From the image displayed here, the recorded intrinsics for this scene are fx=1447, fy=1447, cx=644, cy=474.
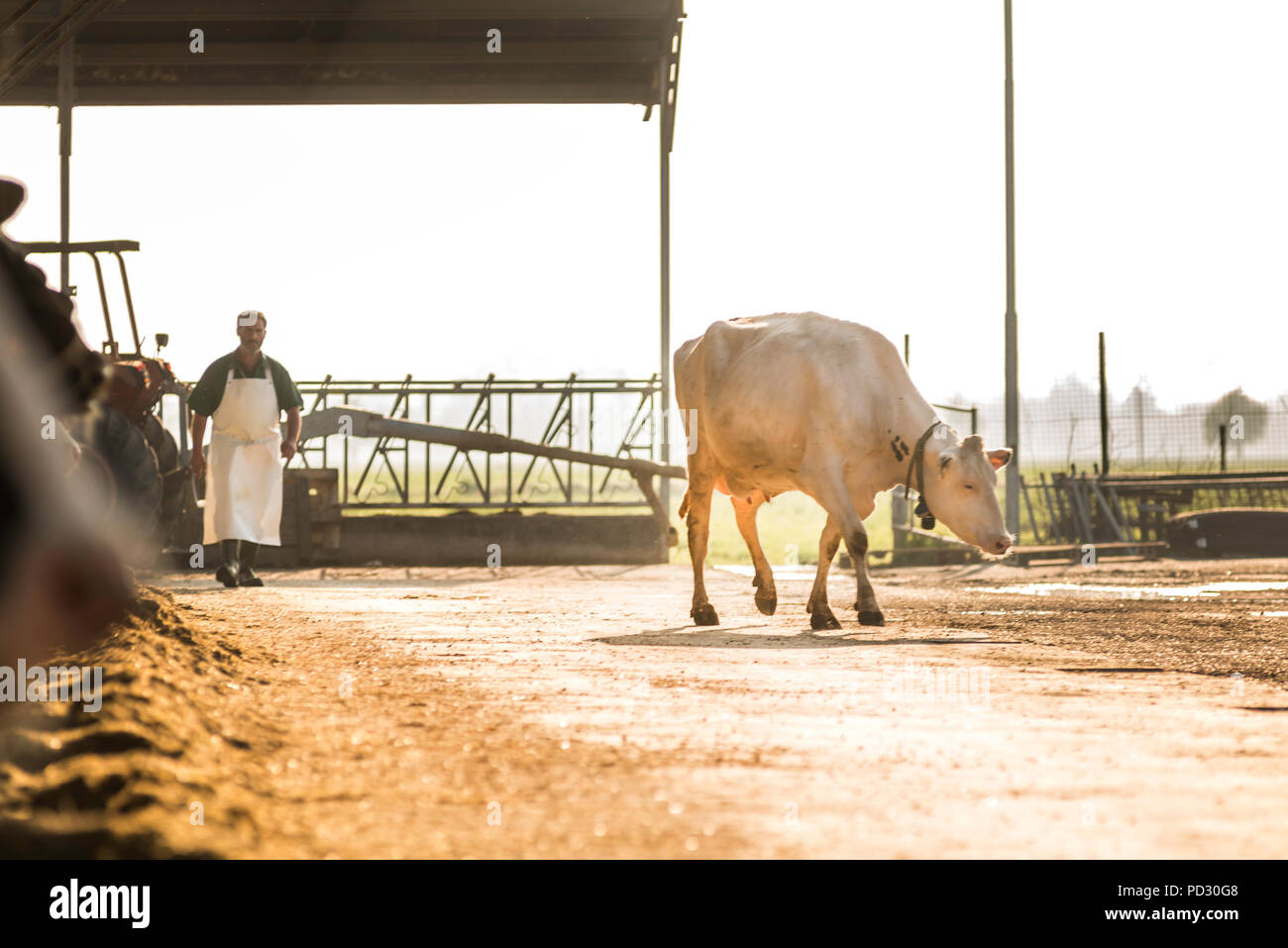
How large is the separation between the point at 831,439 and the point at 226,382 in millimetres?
4628

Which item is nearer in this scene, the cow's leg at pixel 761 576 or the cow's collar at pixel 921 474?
the cow's collar at pixel 921 474

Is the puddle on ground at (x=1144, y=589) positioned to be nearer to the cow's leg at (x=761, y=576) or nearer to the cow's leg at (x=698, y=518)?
the cow's leg at (x=761, y=576)

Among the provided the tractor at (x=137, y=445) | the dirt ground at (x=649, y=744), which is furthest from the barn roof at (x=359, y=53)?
the dirt ground at (x=649, y=744)

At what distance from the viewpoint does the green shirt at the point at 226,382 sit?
10414 millimetres

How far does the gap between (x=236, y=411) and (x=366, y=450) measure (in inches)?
271

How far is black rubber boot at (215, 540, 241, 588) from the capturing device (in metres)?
10.7

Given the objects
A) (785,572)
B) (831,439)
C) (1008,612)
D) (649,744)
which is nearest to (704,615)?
(831,439)

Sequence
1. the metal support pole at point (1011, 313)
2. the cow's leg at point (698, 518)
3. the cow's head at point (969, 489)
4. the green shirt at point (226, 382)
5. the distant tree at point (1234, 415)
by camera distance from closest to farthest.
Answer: the cow's head at point (969, 489) < the cow's leg at point (698, 518) < the green shirt at point (226, 382) < the metal support pole at point (1011, 313) < the distant tree at point (1234, 415)

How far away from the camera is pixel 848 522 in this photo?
8.28m

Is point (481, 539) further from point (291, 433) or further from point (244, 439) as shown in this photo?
point (244, 439)

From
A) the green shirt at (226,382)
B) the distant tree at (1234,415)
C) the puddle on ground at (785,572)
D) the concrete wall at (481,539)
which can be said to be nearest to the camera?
the green shirt at (226,382)

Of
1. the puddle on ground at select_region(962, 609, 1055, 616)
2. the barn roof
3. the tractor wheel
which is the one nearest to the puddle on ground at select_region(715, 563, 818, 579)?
the puddle on ground at select_region(962, 609, 1055, 616)

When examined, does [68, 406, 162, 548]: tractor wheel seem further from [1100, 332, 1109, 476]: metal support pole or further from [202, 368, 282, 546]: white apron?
[1100, 332, 1109, 476]: metal support pole

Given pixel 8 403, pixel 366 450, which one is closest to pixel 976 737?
pixel 8 403
